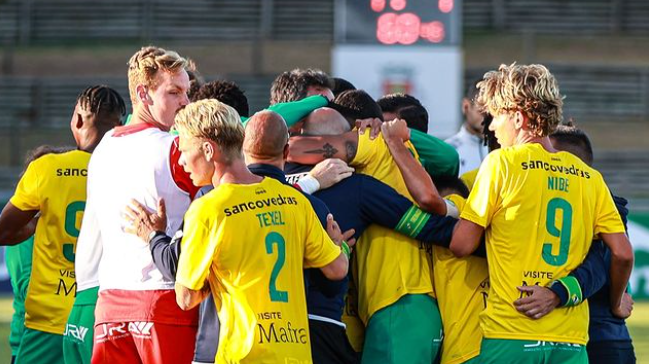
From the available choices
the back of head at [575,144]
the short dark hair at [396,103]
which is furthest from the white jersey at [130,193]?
the back of head at [575,144]

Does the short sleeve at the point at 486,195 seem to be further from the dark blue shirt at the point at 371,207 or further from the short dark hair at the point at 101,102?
the short dark hair at the point at 101,102

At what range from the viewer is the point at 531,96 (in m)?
5.02

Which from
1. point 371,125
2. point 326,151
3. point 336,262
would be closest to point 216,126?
point 336,262

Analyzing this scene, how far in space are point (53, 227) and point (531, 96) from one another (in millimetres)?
2648

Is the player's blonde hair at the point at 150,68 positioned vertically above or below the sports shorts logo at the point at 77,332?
above

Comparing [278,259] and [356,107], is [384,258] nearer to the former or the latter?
[356,107]

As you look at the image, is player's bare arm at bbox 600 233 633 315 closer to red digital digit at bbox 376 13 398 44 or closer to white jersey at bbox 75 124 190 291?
white jersey at bbox 75 124 190 291

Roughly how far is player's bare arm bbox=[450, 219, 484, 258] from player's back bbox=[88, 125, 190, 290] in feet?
4.02

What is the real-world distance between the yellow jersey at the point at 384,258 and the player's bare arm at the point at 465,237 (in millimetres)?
265

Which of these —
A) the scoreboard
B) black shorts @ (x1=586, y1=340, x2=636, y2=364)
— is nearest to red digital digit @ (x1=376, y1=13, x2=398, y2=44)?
the scoreboard

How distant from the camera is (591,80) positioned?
81.6 feet

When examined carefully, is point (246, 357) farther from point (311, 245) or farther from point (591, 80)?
point (591, 80)

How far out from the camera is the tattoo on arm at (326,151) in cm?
526

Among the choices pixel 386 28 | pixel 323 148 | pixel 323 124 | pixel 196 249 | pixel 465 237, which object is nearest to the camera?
pixel 196 249
